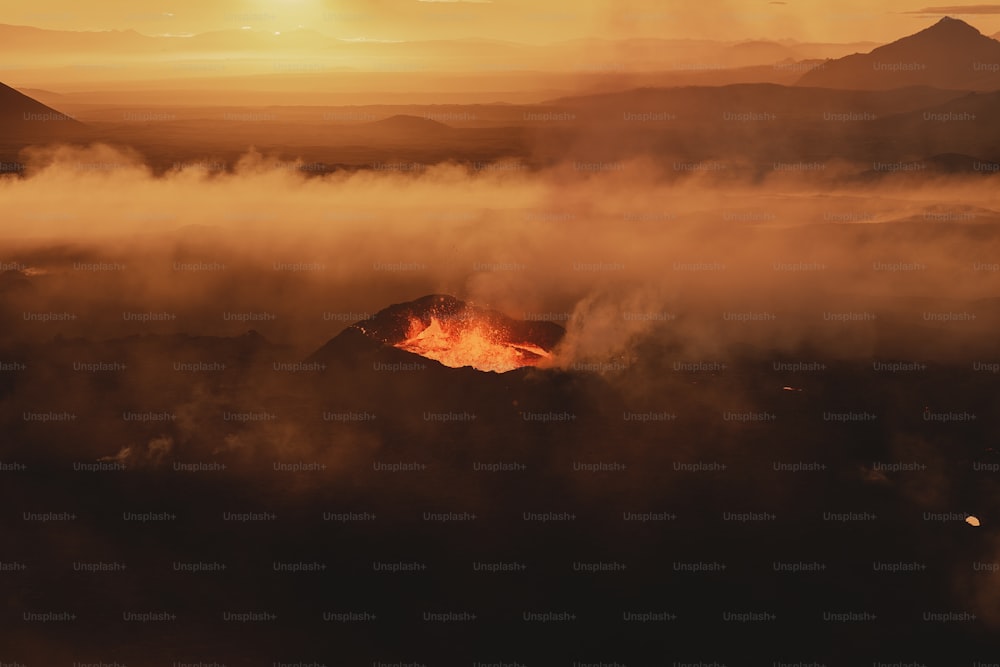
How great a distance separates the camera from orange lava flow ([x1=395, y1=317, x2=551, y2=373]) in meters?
56.7

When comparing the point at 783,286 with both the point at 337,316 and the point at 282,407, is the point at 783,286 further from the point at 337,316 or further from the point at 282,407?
the point at 282,407

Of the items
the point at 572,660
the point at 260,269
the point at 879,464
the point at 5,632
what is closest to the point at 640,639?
the point at 572,660

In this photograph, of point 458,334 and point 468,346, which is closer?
point 468,346

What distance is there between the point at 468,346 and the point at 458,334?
45.5 inches

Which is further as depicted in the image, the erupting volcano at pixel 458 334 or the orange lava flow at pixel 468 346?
the erupting volcano at pixel 458 334

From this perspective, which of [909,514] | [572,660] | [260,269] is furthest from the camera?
[260,269]

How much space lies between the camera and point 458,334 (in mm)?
58125

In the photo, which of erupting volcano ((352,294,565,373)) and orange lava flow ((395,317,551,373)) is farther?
erupting volcano ((352,294,565,373))

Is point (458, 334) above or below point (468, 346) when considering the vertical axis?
above

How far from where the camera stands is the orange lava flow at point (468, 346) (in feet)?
186

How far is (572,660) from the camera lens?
34188 mm

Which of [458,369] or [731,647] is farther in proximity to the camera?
[458,369]

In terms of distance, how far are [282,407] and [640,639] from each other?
24509 mm

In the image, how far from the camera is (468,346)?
2264 inches
